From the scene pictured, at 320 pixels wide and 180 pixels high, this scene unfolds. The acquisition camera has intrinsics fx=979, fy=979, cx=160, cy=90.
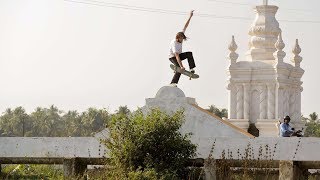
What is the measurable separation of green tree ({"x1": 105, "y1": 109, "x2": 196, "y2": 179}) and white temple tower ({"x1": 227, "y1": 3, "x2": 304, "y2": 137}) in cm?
2666

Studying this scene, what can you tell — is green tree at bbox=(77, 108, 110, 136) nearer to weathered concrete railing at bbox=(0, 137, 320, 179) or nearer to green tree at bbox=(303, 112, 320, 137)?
green tree at bbox=(303, 112, 320, 137)

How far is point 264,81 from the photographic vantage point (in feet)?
146

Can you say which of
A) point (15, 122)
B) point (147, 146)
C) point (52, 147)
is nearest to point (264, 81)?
point (52, 147)

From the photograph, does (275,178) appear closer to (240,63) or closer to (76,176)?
(76,176)

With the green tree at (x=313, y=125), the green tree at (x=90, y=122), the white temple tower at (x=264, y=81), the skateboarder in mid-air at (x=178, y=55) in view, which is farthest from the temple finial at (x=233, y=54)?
the green tree at (x=90, y=122)

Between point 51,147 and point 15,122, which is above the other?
point 15,122

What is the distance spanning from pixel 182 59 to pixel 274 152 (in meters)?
3.44

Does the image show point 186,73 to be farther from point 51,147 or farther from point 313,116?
point 313,116

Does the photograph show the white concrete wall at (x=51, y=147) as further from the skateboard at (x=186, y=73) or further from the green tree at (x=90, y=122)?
the green tree at (x=90, y=122)

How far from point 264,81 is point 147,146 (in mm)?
28069

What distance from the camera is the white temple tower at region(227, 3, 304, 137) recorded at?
1735 inches

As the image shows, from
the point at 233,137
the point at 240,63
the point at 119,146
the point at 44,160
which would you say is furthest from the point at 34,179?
the point at 240,63

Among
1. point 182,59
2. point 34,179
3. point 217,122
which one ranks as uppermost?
point 182,59

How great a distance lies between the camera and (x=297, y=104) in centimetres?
4541
